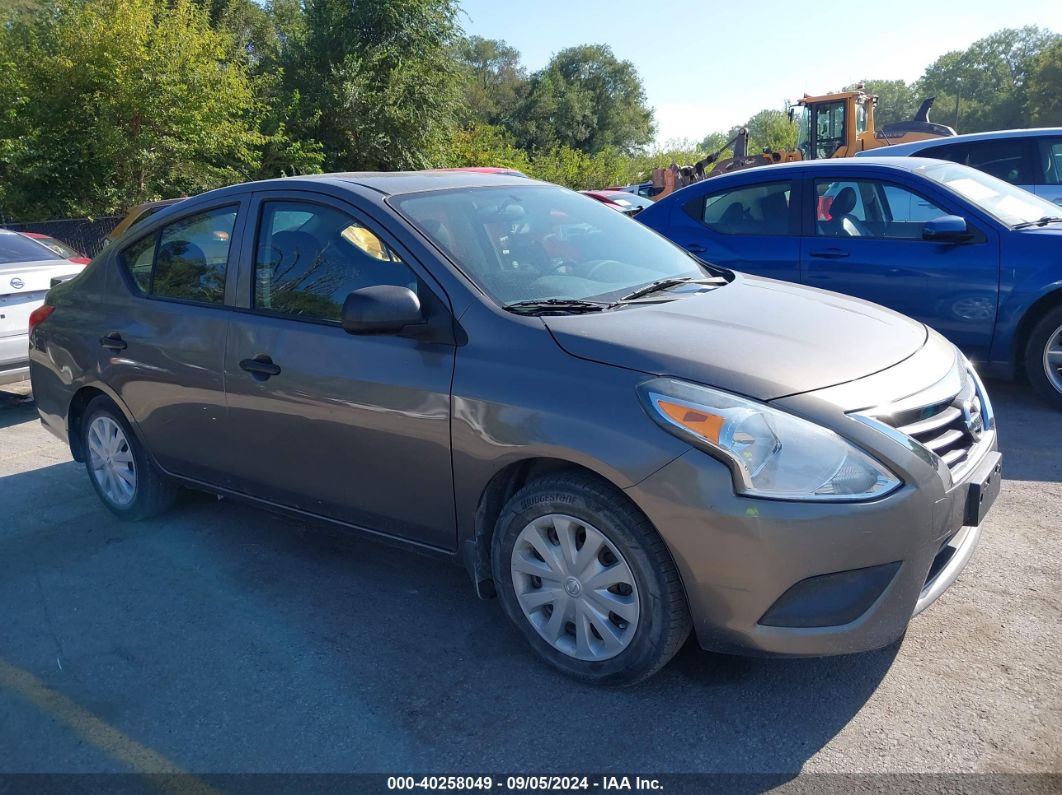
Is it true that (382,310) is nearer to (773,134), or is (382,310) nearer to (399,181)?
(399,181)

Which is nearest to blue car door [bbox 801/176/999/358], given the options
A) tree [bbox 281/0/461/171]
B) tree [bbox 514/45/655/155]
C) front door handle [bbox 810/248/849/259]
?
A: front door handle [bbox 810/248/849/259]

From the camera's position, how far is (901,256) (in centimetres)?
622

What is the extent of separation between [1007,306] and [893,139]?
1549 centimetres

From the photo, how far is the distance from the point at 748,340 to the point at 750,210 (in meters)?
4.18

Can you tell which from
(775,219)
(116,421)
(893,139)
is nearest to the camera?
(116,421)

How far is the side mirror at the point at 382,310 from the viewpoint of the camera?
3148 millimetres

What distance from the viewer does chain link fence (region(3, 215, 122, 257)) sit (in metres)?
17.8

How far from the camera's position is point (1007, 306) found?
19.2 ft

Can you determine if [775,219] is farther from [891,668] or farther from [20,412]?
[20,412]

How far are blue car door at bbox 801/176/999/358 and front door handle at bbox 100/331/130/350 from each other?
180 inches

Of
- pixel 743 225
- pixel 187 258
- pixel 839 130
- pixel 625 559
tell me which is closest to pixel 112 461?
pixel 187 258

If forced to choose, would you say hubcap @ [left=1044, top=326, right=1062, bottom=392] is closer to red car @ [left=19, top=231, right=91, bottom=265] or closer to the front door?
the front door

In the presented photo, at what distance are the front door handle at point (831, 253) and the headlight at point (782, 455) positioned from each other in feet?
13.8

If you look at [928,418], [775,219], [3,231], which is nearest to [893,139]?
[775,219]
